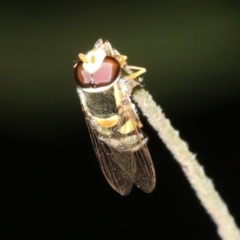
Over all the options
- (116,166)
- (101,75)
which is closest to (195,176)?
(101,75)

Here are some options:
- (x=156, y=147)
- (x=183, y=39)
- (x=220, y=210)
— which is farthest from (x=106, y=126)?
(x=156, y=147)

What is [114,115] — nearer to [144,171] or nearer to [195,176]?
[144,171]

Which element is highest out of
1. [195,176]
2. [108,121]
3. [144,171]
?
[108,121]

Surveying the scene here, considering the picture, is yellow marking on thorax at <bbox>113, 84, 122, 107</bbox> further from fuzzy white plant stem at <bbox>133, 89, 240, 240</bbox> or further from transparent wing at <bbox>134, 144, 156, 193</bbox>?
fuzzy white plant stem at <bbox>133, 89, 240, 240</bbox>

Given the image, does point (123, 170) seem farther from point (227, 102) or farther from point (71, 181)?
point (71, 181)

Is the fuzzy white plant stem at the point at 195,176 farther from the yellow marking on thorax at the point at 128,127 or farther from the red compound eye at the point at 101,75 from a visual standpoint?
the yellow marking on thorax at the point at 128,127

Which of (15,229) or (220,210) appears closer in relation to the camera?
(220,210)

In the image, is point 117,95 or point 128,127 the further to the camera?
point 128,127

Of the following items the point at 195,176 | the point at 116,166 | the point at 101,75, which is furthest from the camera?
the point at 116,166
